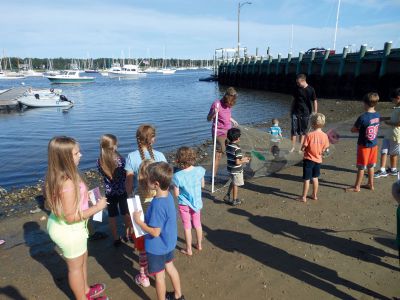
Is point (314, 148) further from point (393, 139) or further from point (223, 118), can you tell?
point (393, 139)

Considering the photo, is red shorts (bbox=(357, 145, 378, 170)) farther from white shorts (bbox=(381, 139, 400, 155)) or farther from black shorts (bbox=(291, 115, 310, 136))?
black shorts (bbox=(291, 115, 310, 136))

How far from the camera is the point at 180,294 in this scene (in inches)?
135

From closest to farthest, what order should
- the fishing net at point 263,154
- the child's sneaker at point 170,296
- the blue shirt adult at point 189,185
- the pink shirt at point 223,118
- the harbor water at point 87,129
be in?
the child's sneaker at point 170,296 < the blue shirt adult at point 189,185 < the pink shirt at point 223,118 < the fishing net at point 263,154 < the harbor water at point 87,129

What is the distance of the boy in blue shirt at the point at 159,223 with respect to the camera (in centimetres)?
297

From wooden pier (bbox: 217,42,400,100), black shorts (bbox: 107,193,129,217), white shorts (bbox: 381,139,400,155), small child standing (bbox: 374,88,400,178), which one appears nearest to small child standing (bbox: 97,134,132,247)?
black shorts (bbox: 107,193,129,217)

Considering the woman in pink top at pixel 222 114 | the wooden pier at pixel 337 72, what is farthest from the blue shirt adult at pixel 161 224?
the wooden pier at pixel 337 72

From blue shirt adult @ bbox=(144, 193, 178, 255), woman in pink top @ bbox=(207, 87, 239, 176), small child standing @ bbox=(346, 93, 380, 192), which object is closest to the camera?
blue shirt adult @ bbox=(144, 193, 178, 255)

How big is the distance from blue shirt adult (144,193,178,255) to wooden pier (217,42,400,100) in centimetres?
2231

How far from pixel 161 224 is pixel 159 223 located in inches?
0.9

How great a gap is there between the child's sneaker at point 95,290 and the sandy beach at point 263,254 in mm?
93

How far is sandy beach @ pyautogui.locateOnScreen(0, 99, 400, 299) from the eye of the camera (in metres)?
3.65

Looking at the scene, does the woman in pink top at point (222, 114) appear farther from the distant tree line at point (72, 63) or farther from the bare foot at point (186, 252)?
the distant tree line at point (72, 63)

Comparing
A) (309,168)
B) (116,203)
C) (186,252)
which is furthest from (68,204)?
(309,168)

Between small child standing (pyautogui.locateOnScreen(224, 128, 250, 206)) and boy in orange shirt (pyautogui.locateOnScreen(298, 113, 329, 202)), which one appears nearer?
small child standing (pyautogui.locateOnScreen(224, 128, 250, 206))
